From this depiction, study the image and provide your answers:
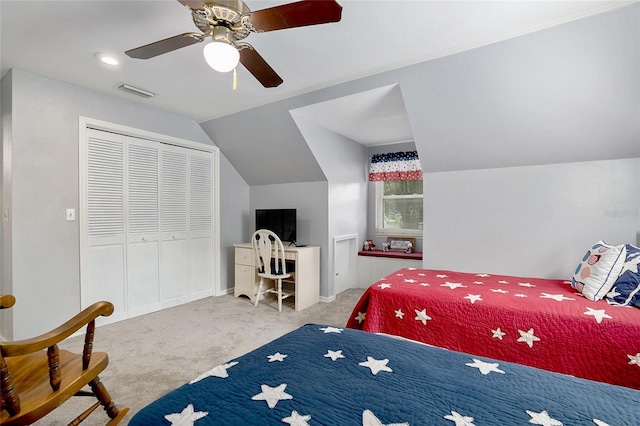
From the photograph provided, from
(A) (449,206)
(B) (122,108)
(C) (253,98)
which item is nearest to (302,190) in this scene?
(C) (253,98)

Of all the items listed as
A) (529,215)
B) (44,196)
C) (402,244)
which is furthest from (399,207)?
(44,196)

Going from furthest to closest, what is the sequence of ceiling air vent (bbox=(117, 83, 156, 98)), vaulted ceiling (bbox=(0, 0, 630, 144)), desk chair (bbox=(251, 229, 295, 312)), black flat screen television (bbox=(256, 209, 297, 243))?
1. black flat screen television (bbox=(256, 209, 297, 243))
2. desk chair (bbox=(251, 229, 295, 312))
3. ceiling air vent (bbox=(117, 83, 156, 98))
4. vaulted ceiling (bbox=(0, 0, 630, 144))

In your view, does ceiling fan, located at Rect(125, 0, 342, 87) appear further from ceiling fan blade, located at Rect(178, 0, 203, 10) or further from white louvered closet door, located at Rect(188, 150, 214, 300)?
white louvered closet door, located at Rect(188, 150, 214, 300)

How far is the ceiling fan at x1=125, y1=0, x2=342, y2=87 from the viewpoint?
132 centimetres

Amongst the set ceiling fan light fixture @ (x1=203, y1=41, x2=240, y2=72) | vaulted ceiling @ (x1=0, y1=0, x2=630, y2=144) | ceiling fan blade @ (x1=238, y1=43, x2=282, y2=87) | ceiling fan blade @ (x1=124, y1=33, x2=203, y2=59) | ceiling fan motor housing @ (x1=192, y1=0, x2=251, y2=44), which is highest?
vaulted ceiling @ (x1=0, y1=0, x2=630, y2=144)

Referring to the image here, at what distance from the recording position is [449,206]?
329 centimetres

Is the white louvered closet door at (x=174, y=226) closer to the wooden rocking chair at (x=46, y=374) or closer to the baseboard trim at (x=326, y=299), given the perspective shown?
the baseboard trim at (x=326, y=299)

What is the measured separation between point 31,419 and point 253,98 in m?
2.90

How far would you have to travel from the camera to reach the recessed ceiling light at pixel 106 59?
2.33m

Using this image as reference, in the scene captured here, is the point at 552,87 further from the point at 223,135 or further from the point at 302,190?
the point at 223,135

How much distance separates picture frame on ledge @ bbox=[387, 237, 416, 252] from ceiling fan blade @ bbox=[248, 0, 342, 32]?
3572mm

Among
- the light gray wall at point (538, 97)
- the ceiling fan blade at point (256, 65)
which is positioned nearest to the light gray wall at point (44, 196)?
Result: the ceiling fan blade at point (256, 65)

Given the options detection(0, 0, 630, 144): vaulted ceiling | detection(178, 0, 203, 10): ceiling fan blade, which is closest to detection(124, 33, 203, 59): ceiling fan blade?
detection(178, 0, 203, 10): ceiling fan blade

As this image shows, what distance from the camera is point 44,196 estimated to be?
2.71m
